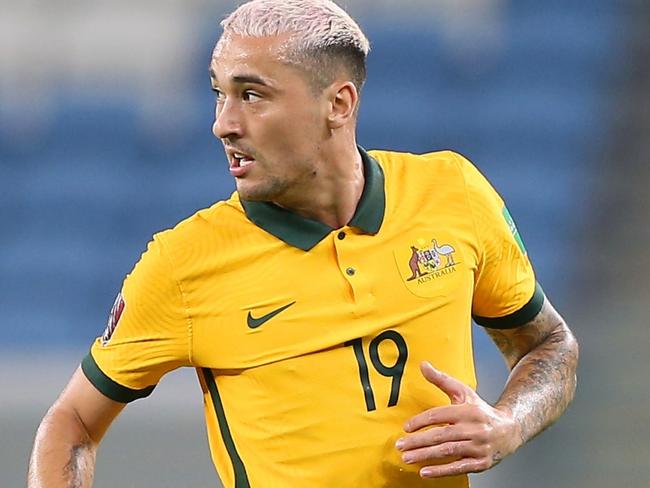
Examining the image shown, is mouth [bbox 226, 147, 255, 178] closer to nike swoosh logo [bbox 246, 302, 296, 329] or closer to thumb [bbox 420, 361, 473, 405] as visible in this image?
nike swoosh logo [bbox 246, 302, 296, 329]

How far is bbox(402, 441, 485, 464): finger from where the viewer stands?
2584mm

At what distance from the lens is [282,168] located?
2.79 meters

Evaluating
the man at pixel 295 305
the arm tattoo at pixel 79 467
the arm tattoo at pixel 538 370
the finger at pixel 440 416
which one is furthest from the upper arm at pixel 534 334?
the arm tattoo at pixel 79 467

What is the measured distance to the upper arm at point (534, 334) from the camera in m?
3.12

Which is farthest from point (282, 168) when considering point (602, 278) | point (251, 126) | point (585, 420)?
point (602, 278)

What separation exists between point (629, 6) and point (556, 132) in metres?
0.85

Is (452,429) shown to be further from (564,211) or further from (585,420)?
(564,211)

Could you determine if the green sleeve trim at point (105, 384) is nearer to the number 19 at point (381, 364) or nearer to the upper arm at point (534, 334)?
the number 19 at point (381, 364)

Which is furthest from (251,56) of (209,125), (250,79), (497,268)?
(209,125)

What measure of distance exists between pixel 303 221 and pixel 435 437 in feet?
1.73

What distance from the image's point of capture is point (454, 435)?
2.59m

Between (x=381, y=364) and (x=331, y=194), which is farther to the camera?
(x=331, y=194)

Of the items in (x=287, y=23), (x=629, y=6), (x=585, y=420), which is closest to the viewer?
(x=287, y=23)

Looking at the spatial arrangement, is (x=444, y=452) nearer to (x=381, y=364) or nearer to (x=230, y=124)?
(x=381, y=364)
